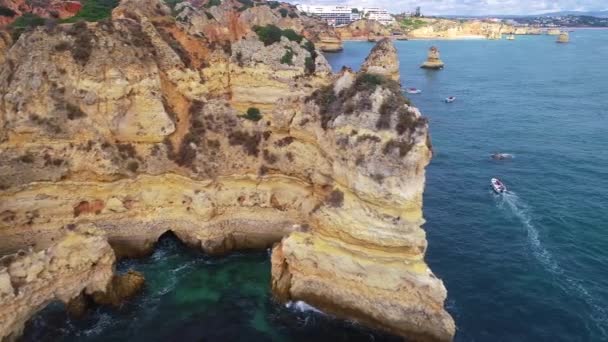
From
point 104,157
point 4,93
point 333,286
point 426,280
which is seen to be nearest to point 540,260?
point 426,280

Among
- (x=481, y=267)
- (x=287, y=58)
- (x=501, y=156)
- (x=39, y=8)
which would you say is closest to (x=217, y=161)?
(x=287, y=58)

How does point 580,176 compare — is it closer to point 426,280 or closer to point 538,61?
point 426,280

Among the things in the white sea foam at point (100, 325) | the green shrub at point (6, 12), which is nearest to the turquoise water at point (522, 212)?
the white sea foam at point (100, 325)

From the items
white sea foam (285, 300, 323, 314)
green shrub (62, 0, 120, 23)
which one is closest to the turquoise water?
white sea foam (285, 300, 323, 314)

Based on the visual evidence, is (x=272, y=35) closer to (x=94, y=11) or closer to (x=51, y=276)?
(x=94, y=11)

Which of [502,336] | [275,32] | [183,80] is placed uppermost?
[275,32]

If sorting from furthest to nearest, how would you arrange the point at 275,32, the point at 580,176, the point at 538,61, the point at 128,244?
the point at 538,61, the point at 580,176, the point at 275,32, the point at 128,244

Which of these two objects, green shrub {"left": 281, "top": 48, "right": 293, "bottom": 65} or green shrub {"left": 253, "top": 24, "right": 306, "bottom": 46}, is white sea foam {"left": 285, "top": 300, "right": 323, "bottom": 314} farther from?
green shrub {"left": 253, "top": 24, "right": 306, "bottom": 46}
